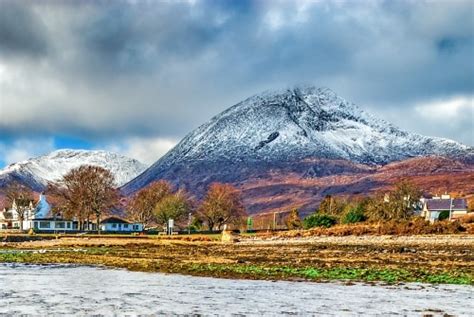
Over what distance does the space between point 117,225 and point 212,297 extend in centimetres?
13460

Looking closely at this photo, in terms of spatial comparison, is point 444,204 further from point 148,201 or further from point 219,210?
point 148,201

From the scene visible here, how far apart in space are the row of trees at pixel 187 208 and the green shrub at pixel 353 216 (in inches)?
1278

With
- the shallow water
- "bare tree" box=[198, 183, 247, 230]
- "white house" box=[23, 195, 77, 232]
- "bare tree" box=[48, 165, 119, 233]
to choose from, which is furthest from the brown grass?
"white house" box=[23, 195, 77, 232]

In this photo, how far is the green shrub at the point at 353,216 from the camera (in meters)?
122

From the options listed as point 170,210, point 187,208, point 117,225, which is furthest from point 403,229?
point 117,225

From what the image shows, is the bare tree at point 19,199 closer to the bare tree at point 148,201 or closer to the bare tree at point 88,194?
the bare tree at point 88,194

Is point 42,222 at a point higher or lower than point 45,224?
higher

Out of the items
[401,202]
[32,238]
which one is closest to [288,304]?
[32,238]

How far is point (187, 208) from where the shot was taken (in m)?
148

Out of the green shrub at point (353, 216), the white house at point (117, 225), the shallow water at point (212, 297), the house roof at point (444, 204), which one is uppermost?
the house roof at point (444, 204)

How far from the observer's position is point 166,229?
144750mm

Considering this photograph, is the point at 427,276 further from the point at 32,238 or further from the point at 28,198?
the point at 28,198

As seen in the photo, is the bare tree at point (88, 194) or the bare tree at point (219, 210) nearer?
the bare tree at point (88, 194)

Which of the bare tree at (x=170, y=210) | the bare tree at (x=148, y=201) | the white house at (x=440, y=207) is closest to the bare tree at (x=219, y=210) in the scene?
the bare tree at (x=170, y=210)
